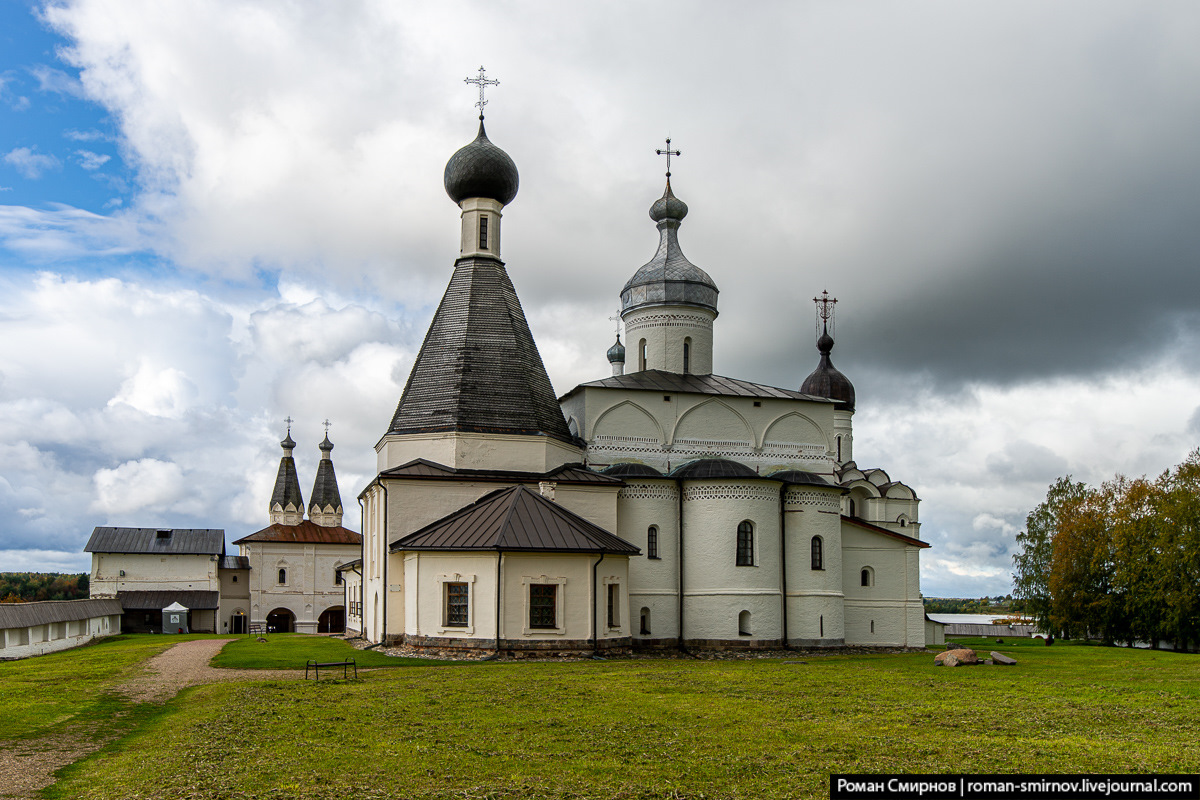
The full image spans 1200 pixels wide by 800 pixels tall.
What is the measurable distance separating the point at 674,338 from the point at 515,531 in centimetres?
1168

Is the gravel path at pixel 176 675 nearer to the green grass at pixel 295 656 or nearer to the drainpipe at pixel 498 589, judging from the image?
the green grass at pixel 295 656

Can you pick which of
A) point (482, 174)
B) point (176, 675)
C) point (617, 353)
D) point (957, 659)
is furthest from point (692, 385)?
point (176, 675)

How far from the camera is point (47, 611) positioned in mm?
31266

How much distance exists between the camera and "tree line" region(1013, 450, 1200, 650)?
32062 mm

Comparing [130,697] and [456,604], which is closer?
[130,697]

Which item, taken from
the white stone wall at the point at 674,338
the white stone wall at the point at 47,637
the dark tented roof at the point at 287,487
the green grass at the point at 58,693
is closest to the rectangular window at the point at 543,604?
the green grass at the point at 58,693

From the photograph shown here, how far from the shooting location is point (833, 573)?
2677 centimetres

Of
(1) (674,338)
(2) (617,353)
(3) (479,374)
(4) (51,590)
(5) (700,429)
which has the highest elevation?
(2) (617,353)

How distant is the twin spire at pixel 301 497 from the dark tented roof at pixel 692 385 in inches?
1262

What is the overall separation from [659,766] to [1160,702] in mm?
7976

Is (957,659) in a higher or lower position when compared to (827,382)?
lower

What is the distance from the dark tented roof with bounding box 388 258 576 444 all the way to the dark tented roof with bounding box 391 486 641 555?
262 cm

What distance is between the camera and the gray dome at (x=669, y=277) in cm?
3147

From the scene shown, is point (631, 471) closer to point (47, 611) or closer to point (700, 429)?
point (700, 429)
